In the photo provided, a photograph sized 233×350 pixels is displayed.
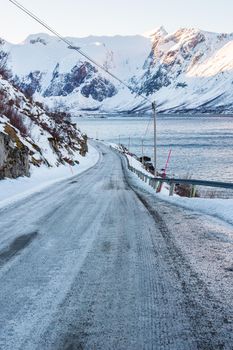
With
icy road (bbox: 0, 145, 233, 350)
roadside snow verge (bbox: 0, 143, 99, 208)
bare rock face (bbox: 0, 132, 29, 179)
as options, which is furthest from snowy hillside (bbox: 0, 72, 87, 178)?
icy road (bbox: 0, 145, 233, 350)

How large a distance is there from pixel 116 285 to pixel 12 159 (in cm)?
1846

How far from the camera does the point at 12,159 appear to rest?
2317 centimetres

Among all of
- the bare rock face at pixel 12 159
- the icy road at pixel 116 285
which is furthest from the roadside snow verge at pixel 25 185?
the icy road at pixel 116 285

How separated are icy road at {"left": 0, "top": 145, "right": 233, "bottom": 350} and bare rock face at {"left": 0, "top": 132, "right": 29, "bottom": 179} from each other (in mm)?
11953

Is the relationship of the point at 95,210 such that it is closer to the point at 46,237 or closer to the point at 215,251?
the point at 46,237

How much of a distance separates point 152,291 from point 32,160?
26.0m

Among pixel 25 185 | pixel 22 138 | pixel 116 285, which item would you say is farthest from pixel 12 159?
pixel 116 285

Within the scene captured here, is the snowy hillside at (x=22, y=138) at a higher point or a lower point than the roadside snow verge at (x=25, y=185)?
higher

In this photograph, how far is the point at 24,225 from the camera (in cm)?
1005

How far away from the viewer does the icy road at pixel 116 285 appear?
416 centimetres

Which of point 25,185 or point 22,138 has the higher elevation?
point 22,138

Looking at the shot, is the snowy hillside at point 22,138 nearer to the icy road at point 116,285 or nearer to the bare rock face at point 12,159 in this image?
the bare rock face at point 12,159

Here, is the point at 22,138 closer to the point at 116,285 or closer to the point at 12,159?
the point at 12,159

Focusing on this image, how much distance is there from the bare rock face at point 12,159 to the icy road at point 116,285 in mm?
11953
